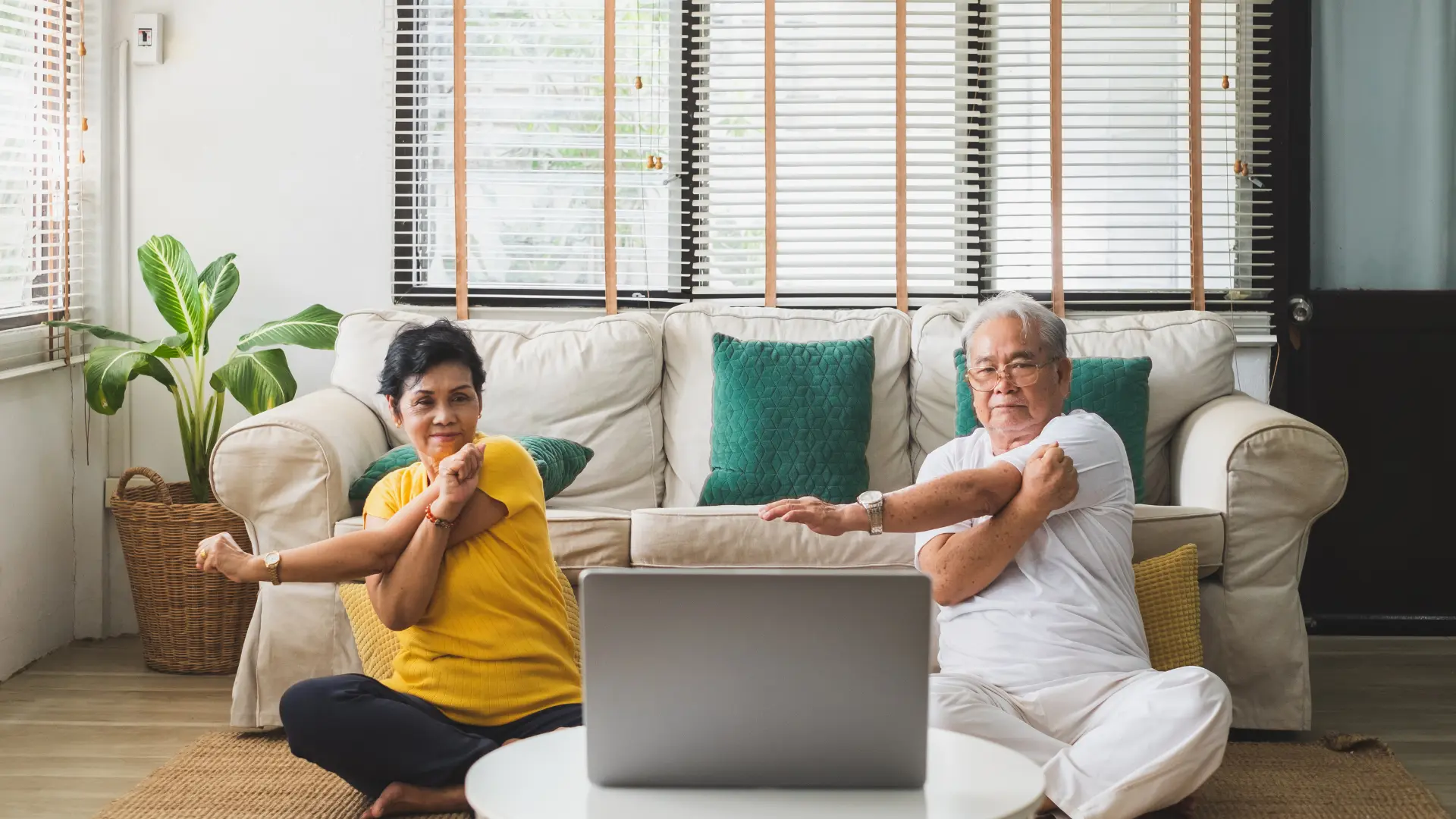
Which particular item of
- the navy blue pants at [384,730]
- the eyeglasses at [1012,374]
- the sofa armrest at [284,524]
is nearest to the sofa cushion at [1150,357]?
the eyeglasses at [1012,374]

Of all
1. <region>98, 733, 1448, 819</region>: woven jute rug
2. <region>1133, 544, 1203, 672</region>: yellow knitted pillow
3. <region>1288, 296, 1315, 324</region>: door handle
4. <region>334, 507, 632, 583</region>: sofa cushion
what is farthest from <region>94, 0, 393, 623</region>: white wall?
<region>1288, 296, 1315, 324</region>: door handle

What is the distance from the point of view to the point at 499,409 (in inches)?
130

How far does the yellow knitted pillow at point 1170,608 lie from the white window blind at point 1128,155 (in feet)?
4.59

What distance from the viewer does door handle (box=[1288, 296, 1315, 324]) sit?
3797 mm

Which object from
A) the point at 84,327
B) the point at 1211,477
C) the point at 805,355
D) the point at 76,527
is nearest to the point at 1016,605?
the point at 1211,477

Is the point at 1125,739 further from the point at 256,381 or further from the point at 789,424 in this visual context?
the point at 256,381

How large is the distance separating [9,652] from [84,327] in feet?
2.75

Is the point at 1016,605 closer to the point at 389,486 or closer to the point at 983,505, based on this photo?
the point at 983,505

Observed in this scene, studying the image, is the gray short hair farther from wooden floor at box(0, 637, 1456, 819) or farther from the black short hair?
wooden floor at box(0, 637, 1456, 819)

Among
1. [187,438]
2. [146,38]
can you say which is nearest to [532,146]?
[146,38]

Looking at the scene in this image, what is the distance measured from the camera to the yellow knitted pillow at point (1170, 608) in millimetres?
2598

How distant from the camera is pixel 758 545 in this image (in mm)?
2779

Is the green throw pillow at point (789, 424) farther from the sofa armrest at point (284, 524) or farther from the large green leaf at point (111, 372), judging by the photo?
the large green leaf at point (111, 372)

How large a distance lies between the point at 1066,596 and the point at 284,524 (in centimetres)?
161
